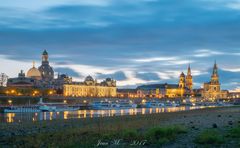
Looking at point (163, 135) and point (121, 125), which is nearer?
point (163, 135)

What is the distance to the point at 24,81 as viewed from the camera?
196 m

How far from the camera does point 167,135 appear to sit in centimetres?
2392

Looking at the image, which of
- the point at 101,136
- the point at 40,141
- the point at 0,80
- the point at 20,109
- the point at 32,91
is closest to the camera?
the point at 40,141

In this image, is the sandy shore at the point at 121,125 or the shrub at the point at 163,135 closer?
the shrub at the point at 163,135

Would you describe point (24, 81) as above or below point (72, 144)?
above

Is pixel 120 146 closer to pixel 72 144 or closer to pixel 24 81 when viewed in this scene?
pixel 72 144

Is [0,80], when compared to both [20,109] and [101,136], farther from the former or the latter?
[101,136]

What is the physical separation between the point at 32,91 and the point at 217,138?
15301 centimetres

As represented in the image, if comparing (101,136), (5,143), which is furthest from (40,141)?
(101,136)

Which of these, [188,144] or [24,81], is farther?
[24,81]

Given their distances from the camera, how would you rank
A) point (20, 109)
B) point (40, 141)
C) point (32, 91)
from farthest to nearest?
point (32, 91) < point (20, 109) < point (40, 141)

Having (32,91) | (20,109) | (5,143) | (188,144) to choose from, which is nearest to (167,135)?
(188,144)

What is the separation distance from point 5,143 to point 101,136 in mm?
5063

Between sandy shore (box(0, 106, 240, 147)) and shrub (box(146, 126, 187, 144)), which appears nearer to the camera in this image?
shrub (box(146, 126, 187, 144))
